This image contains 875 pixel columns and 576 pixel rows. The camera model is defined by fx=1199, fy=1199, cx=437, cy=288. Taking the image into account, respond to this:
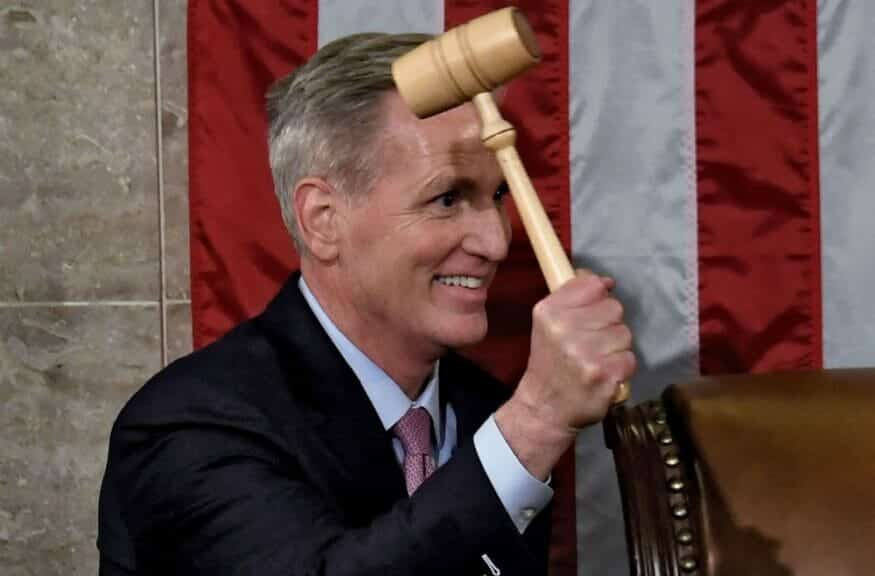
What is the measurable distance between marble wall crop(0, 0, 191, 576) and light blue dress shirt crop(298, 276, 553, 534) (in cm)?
44

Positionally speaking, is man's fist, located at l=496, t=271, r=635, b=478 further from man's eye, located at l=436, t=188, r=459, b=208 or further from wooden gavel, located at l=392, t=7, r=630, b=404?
man's eye, located at l=436, t=188, r=459, b=208

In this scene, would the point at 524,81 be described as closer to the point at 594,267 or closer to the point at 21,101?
the point at 594,267

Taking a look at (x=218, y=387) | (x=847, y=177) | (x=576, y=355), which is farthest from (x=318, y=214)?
(x=847, y=177)

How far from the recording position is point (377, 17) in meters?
1.67

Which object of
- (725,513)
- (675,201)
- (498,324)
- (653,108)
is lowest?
(725,513)

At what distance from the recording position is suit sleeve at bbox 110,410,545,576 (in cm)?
102

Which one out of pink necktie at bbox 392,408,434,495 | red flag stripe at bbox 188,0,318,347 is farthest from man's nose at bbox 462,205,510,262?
red flag stripe at bbox 188,0,318,347

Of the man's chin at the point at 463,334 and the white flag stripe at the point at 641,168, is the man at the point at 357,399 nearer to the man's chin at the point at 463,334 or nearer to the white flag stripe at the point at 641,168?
the man's chin at the point at 463,334

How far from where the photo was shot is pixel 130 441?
4.04 feet

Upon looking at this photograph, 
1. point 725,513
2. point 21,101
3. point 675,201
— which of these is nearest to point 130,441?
point 725,513

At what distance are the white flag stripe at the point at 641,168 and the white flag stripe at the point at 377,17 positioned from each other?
20cm

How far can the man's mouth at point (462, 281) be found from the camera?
1.33 m

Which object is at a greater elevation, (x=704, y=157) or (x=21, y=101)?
(x=21, y=101)

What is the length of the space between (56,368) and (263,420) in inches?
27.3
